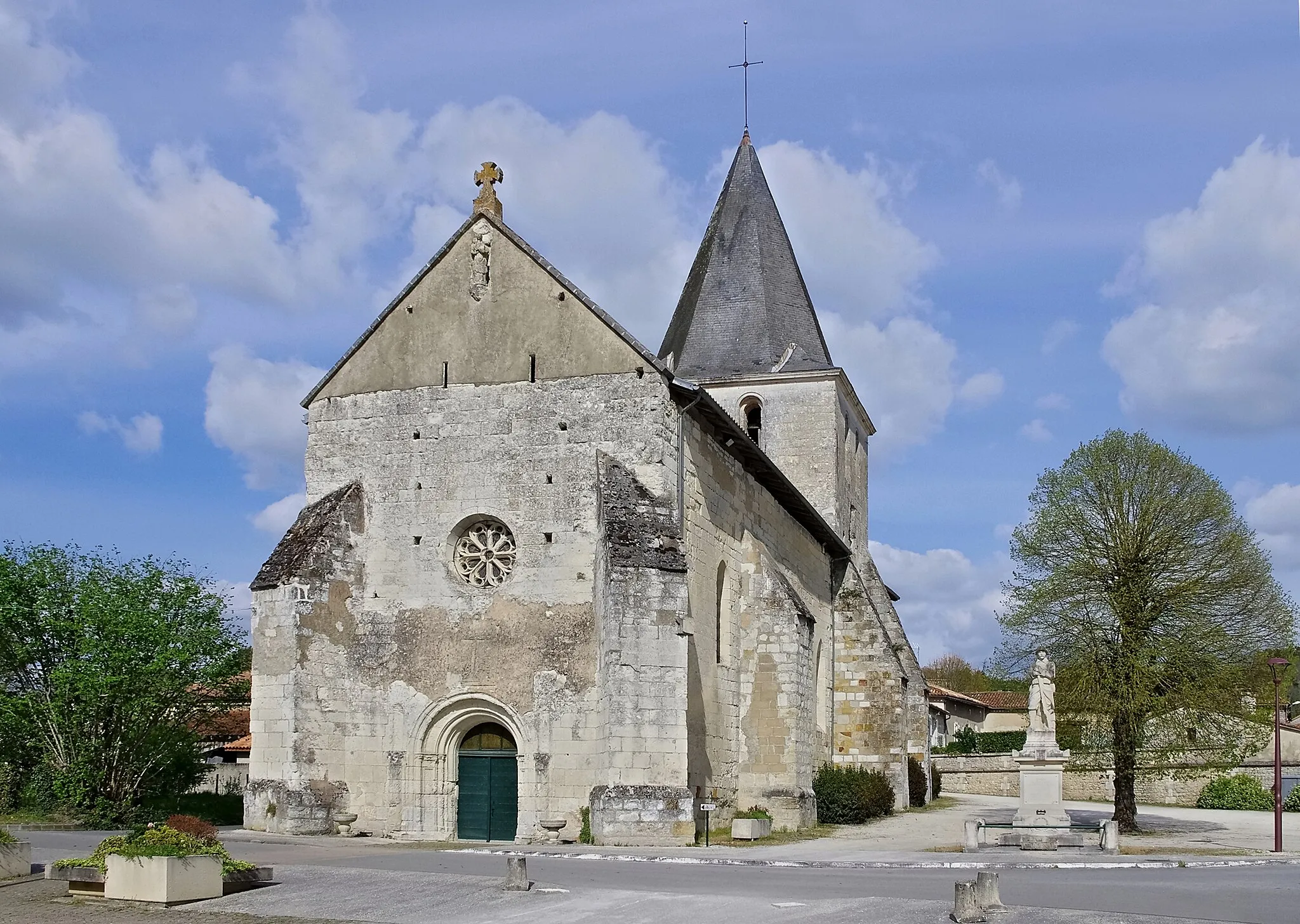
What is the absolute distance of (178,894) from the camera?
12688 millimetres

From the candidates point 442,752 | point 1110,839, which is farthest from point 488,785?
point 1110,839

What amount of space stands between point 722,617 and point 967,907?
13206 millimetres

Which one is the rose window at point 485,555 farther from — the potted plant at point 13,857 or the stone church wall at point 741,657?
the potted plant at point 13,857

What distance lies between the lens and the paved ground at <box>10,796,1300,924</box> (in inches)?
→ 462

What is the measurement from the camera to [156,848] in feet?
42.0

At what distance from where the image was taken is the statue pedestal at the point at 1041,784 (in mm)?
21125

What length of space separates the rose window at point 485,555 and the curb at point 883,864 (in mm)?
4914

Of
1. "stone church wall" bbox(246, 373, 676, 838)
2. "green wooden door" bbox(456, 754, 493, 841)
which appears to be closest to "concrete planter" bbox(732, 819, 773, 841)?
"stone church wall" bbox(246, 373, 676, 838)

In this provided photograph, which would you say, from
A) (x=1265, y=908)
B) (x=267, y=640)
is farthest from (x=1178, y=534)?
(x=267, y=640)

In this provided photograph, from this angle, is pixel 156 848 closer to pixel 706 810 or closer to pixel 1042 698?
pixel 706 810

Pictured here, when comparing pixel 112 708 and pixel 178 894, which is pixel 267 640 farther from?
pixel 178 894

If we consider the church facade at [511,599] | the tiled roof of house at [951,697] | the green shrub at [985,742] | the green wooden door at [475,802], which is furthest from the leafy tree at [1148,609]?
the tiled roof of house at [951,697]

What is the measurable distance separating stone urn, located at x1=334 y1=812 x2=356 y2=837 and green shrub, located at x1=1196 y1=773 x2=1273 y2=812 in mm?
28344

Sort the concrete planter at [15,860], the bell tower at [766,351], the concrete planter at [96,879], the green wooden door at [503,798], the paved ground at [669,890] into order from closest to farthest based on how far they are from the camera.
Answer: the paved ground at [669,890] → the concrete planter at [96,879] → the concrete planter at [15,860] → the green wooden door at [503,798] → the bell tower at [766,351]
